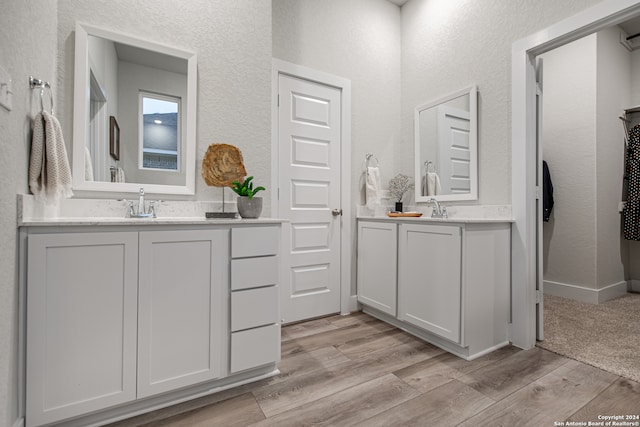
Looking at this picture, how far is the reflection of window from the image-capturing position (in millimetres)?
1822

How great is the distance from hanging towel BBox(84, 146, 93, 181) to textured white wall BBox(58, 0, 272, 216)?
12 cm

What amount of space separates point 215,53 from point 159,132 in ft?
2.03

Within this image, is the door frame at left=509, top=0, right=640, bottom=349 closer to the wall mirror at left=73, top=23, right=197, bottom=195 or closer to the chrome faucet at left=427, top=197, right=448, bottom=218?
the chrome faucet at left=427, top=197, right=448, bottom=218

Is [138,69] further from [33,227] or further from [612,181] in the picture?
[612,181]

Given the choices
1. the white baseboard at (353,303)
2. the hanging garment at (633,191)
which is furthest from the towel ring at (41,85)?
the hanging garment at (633,191)

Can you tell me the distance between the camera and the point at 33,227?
1.20 m

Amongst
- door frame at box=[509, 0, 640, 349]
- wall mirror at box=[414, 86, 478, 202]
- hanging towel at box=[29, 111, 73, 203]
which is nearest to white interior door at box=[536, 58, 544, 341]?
door frame at box=[509, 0, 640, 349]

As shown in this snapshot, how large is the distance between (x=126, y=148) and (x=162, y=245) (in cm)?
74

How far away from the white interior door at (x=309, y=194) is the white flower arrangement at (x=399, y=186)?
60 cm

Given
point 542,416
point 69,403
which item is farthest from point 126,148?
point 542,416

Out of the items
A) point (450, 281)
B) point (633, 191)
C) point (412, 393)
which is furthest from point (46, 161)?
point (633, 191)

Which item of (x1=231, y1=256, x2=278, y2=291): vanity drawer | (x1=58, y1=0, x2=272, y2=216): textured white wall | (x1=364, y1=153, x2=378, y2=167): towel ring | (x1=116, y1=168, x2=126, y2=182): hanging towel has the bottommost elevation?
(x1=231, y1=256, x2=278, y2=291): vanity drawer

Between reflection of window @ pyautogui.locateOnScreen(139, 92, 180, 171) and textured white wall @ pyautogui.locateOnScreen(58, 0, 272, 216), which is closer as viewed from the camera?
textured white wall @ pyautogui.locateOnScreen(58, 0, 272, 216)

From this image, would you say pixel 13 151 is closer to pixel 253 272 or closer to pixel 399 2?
pixel 253 272
